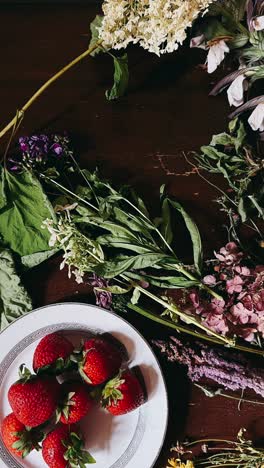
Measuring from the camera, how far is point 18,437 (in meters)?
0.99

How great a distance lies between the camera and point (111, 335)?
1.05m

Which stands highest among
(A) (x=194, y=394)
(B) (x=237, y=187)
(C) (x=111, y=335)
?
(B) (x=237, y=187)

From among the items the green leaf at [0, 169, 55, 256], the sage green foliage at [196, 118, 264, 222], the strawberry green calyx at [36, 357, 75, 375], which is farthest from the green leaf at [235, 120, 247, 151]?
the strawberry green calyx at [36, 357, 75, 375]

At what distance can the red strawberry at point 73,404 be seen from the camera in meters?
1.00

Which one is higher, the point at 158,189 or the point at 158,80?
the point at 158,80

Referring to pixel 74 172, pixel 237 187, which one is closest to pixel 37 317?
pixel 74 172

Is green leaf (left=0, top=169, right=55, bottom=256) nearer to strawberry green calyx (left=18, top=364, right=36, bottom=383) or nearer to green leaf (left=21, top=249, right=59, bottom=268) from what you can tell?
green leaf (left=21, top=249, right=59, bottom=268)

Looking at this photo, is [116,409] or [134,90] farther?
[134,90]

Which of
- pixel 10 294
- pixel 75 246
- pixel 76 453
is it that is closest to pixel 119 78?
pixel 75 246

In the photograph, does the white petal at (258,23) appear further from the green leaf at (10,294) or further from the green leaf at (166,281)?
the green leaf at (10,294)

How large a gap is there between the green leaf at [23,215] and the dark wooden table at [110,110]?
52mm

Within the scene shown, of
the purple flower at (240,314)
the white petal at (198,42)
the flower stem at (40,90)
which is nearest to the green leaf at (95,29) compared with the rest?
the flower stem at (40,90)

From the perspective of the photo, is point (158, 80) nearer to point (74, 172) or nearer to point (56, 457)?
point (74, 172)

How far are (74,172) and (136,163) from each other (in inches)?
4.3
